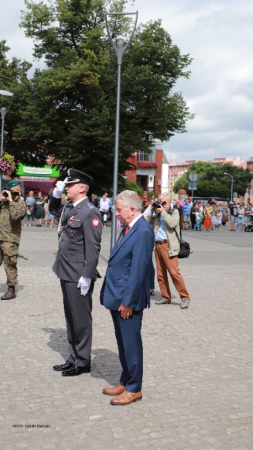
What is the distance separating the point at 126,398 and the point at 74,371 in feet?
2.94

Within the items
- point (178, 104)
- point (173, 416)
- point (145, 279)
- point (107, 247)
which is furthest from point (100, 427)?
point (178, 104)

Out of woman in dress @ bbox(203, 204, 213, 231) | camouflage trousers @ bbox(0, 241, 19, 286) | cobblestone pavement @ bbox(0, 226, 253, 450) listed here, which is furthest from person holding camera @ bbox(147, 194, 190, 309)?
woman in dress @ bbox(203, 204, 213, 231)

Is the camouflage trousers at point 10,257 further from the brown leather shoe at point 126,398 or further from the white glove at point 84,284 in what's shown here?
the brown leather shoe at point 126,398

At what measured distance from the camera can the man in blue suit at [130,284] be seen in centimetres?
455

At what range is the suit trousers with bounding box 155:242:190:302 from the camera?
→ 29.5ft

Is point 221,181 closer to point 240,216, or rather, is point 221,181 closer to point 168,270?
point 240,216

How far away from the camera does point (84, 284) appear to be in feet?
17.4

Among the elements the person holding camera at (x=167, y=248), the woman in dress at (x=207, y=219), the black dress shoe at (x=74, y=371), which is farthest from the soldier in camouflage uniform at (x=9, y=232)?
the woman in dress at (x=207, y=219)

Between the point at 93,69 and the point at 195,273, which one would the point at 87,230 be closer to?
the point at 195,273

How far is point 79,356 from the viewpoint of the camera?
5.46 metres

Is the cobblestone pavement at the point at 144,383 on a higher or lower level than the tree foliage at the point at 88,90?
lower

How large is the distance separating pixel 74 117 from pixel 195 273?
68.7 feet

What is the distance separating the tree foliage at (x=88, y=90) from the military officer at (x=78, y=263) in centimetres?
2599

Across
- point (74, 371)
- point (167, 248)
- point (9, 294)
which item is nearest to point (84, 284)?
point (74, 371)
